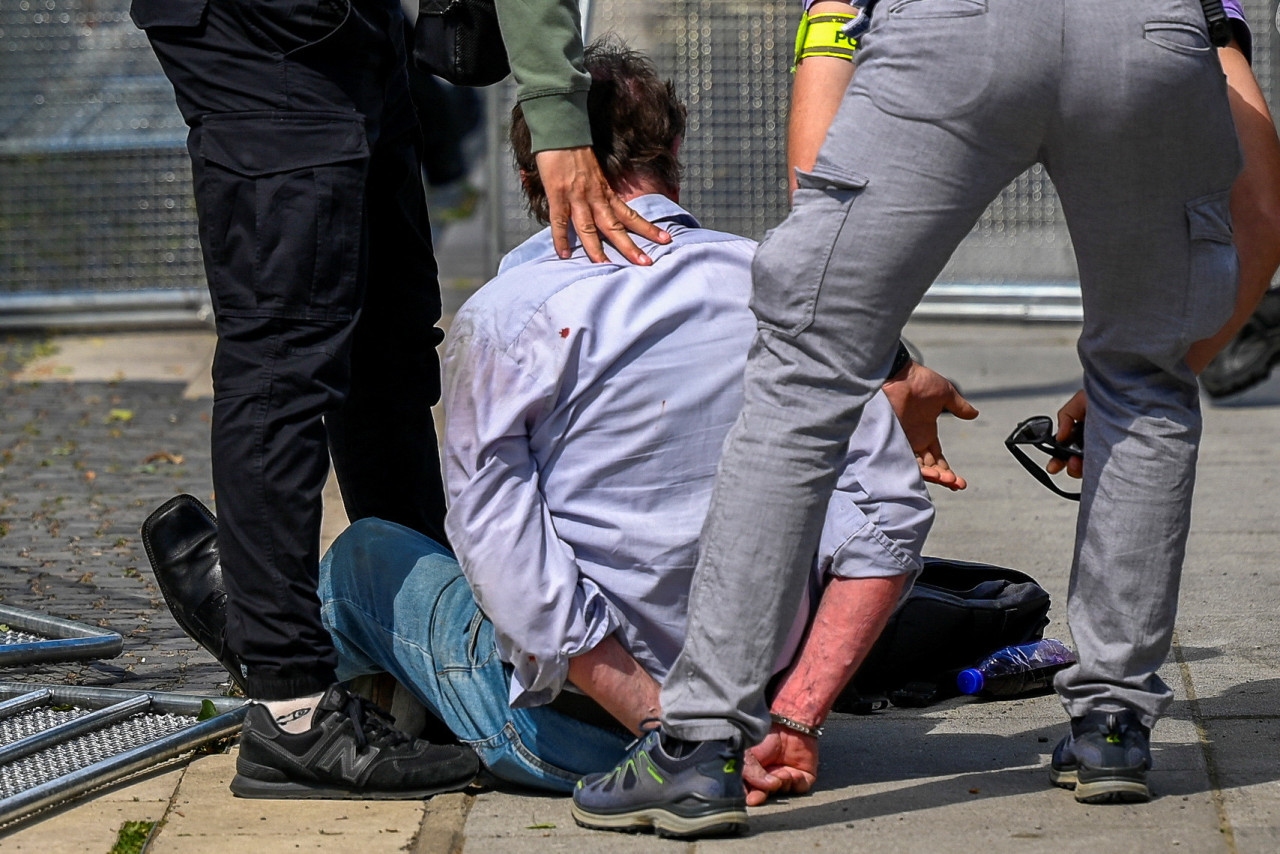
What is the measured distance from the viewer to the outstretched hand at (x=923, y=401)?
8.95 feet

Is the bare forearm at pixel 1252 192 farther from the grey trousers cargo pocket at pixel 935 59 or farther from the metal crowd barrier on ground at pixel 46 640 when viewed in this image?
the metal crowd barrier on ground at pixel 46 640

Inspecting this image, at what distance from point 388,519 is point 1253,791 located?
157 centimetres

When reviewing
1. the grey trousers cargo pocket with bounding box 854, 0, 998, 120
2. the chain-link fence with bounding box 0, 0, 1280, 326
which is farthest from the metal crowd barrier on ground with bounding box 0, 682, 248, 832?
the chain-link fence with bounding box 0, 0, 1280, 326

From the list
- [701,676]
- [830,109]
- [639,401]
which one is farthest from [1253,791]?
[830,109]

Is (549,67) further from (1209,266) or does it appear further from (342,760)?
(342,760)

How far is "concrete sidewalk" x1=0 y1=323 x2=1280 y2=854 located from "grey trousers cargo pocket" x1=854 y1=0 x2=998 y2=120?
3.26 ft

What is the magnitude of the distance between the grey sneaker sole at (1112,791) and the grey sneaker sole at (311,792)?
3.02ft

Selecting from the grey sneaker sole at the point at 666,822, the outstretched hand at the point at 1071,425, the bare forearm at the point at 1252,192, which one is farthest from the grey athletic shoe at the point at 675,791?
the bare forearm at the point at 1252,192

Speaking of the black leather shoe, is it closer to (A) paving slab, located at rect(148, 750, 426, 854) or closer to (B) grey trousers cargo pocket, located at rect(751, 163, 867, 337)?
(A) paving slab, located at rect(148, 750, 426, 854)

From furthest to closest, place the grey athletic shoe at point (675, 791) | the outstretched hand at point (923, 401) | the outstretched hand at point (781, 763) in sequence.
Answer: the outstretched hand at point (923, 401) → the outstretched hand at point (781, 763) → the grey athletic shoe at point (675, 791)

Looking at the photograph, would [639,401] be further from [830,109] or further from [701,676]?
[830,109]

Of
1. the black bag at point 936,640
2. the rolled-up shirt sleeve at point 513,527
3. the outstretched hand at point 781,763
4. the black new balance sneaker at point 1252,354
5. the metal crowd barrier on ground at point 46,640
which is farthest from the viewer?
the black new balance sneaker at point 1252,354

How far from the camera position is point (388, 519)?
3.17 m

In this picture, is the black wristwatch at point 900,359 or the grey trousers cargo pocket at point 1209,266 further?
the black wristwatch at point 900,359
